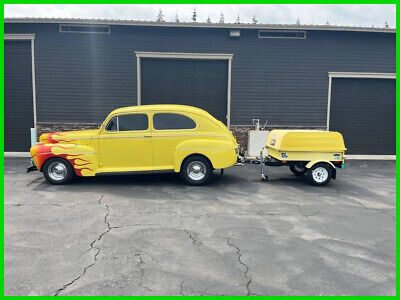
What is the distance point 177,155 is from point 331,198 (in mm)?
3837

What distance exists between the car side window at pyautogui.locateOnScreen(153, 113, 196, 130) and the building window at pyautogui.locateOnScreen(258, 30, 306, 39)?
7005 mm

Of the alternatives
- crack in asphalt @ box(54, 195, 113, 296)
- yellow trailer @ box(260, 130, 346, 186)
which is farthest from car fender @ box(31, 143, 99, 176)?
yellow trailer @ box(260, 130, 346, 186)

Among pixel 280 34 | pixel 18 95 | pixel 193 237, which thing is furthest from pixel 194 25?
pixel 193 237

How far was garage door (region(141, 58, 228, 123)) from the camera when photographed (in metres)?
13.4

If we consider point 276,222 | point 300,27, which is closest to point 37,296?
point 276,222

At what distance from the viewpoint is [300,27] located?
42.8 ft

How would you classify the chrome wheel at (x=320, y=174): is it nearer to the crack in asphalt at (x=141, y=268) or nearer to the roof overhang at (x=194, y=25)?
the crack in asphalt at (x=141, y=268)

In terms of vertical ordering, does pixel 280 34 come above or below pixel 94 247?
above

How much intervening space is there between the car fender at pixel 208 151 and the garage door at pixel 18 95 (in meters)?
8.63

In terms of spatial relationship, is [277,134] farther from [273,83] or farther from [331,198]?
[273,83]

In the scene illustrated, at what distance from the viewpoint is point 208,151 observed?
8.09 meters

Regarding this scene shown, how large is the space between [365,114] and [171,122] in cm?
994

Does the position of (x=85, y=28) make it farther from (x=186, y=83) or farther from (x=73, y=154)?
(x=73, y=154)

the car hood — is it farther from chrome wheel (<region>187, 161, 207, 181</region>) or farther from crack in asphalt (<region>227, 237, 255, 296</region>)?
crack in asphalt (<region>227, 237, 255, 296</region>)
